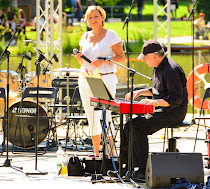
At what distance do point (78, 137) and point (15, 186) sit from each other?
3163 mm

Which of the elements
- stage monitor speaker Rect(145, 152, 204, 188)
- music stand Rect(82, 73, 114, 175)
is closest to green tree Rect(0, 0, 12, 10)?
music stand Rect(82, 73, 114, 175)

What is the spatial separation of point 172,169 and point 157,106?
77 cm

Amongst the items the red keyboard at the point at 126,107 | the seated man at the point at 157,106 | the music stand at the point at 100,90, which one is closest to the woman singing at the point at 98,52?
the music stand at the point at 100,90

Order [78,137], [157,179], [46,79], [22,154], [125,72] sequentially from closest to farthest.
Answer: [157,179] → [22,154] → [78,137] → [46,79] → [125,72]

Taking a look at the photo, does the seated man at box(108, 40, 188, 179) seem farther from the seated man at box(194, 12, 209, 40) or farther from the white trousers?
the seated man at box(194, 12, 209, 40)

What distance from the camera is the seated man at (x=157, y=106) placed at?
21.5 feet

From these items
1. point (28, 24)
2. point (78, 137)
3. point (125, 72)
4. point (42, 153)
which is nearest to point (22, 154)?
point (42, 153)

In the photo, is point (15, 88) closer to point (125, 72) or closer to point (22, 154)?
point (125, 72)

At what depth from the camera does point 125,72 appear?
12102 mm

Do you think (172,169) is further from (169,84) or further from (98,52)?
(98,52)

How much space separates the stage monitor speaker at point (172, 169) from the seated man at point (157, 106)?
0.53 meters

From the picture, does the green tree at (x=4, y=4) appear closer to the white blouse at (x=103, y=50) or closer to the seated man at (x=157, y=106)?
the white blouse at (x=103, y=50)

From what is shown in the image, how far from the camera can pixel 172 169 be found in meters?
6.04

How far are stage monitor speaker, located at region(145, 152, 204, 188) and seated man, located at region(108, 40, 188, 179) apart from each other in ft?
1.73
